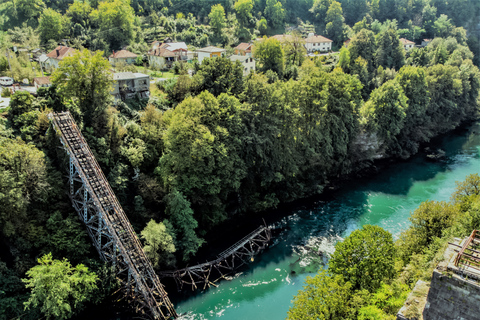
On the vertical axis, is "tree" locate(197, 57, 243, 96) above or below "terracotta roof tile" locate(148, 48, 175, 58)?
below

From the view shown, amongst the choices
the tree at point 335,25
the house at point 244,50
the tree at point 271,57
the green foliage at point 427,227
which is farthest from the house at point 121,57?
the tree at point 335,25

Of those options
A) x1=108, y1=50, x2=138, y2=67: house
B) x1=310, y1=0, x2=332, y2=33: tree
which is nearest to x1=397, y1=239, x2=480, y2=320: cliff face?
x1=108, y1=50, x2=138, y2=67: house

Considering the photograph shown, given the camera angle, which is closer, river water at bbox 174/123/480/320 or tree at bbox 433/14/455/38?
river water at bbox 174/123/480/320

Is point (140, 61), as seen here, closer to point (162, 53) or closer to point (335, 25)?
point (162, 53)

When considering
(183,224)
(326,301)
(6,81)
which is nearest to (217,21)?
(6,81)

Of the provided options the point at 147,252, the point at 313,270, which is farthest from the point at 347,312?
the point at 147,252

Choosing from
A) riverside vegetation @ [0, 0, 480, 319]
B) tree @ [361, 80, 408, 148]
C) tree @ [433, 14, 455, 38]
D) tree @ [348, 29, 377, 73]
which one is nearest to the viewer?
riverside vegetation @ [0, 0, 480, 319]

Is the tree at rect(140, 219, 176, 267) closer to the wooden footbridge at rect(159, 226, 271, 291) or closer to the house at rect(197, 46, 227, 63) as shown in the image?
the wooden footbridge at rect(159, 226, 271, 291)

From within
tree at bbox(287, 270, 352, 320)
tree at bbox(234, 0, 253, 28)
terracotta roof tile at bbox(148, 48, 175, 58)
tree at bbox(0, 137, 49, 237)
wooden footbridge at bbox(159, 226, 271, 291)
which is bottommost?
wooden footbridge at bbox(159, 226, 271, 291)
